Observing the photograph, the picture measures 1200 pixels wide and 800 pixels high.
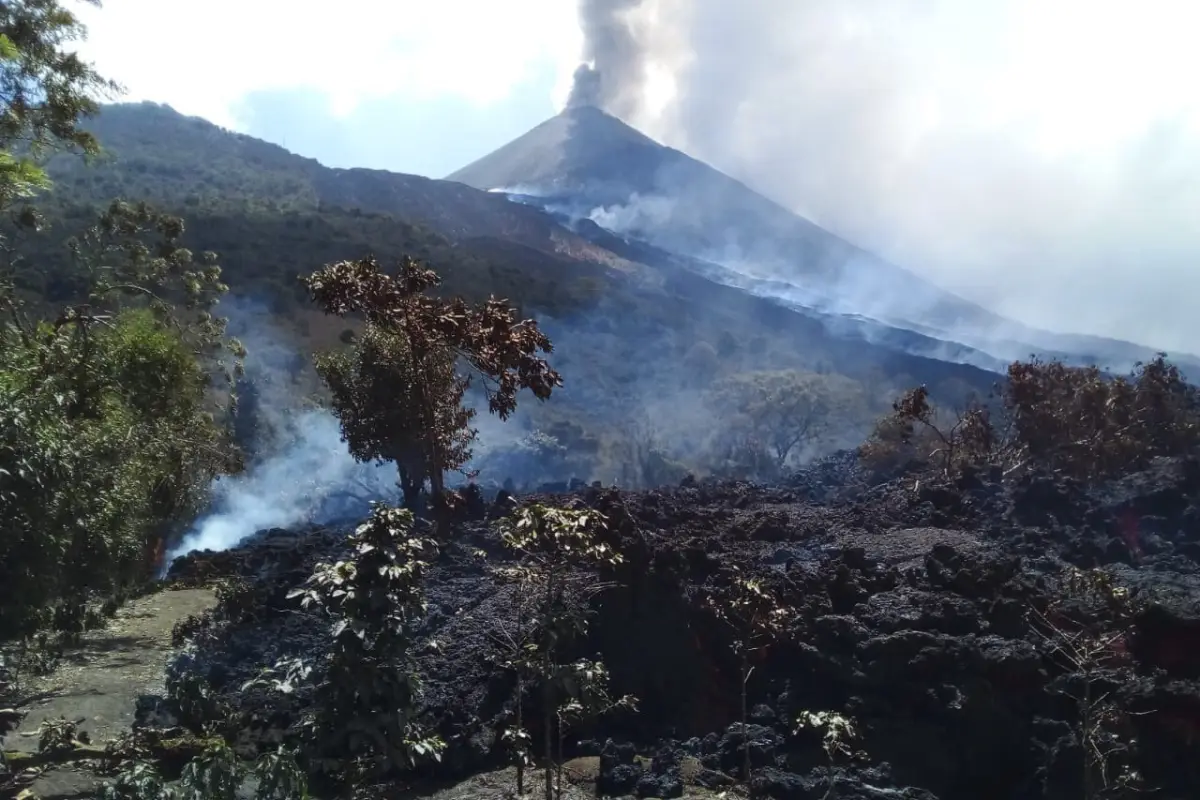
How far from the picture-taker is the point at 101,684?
448 inches

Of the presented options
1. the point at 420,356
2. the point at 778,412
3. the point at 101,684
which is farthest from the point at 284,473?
the point at 420,356

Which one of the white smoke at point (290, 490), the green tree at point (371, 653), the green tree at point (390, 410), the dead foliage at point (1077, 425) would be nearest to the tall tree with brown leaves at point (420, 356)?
the green tree at point (390, 410)

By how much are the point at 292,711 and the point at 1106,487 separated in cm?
1750

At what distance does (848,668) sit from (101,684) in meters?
8.53

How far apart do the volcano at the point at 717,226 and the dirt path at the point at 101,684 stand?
66.2 metres

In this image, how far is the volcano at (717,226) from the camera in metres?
82.7

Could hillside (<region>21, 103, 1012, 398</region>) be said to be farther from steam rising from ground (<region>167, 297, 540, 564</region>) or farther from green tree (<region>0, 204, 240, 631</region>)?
green tree (<region>0, 204, 240, 631</region>)


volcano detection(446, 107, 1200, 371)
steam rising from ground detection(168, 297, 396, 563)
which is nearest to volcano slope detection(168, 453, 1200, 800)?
steam rising from ground detection(168, 297, 396, 563)

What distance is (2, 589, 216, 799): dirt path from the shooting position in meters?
8.29

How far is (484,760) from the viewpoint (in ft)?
29.8

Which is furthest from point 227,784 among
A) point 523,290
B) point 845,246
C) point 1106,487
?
point 845,246

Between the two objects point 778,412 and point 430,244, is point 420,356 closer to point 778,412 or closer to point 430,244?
point 778,412

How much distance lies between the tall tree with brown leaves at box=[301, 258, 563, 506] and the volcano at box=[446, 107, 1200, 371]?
6264 centimetres

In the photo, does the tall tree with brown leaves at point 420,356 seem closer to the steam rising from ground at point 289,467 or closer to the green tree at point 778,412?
the steam rising from ground at point 289,467
